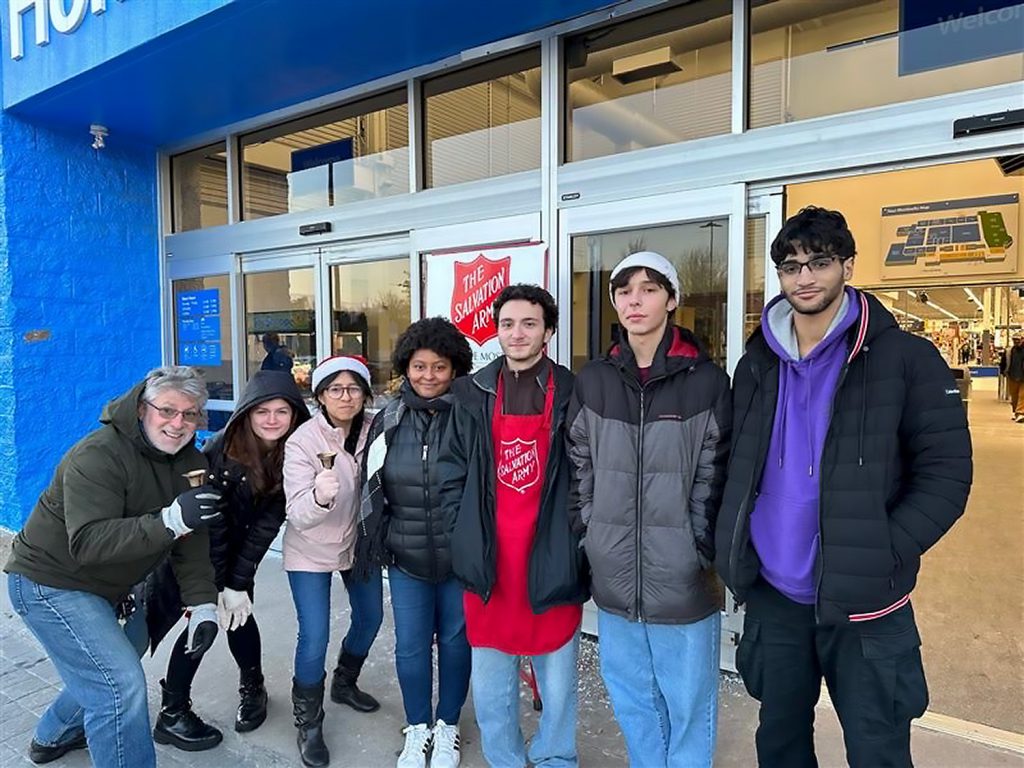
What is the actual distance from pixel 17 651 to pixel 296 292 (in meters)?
2.75

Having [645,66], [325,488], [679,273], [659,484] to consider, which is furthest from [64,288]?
[659,484]

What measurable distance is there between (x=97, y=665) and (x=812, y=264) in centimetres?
248

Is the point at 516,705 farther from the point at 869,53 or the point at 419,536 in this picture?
the point at 869,53

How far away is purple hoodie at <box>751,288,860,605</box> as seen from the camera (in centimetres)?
184

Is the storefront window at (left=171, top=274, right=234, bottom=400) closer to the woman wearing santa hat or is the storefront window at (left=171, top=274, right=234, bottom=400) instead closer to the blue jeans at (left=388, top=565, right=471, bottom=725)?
the woman wearing santa hat

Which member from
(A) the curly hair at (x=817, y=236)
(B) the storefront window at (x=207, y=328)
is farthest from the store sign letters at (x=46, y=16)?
(A) the curly hair at (x=817, y=236)

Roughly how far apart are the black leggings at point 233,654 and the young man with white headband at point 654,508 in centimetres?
156

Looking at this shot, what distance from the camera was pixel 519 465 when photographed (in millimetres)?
2293

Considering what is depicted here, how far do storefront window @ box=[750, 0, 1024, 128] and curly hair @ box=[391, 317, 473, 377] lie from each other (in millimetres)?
1766

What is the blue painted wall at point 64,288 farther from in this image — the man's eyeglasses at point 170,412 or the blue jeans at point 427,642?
the blue jeans at point 427,642

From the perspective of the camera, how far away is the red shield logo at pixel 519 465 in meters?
2.29

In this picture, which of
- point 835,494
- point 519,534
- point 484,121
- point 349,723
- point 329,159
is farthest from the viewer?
point 329,159

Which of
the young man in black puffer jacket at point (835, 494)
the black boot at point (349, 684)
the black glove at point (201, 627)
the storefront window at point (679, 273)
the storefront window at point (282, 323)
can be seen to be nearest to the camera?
the young man in black puffer jacket at point (835, 494)

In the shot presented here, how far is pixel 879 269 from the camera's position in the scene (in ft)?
25.8
